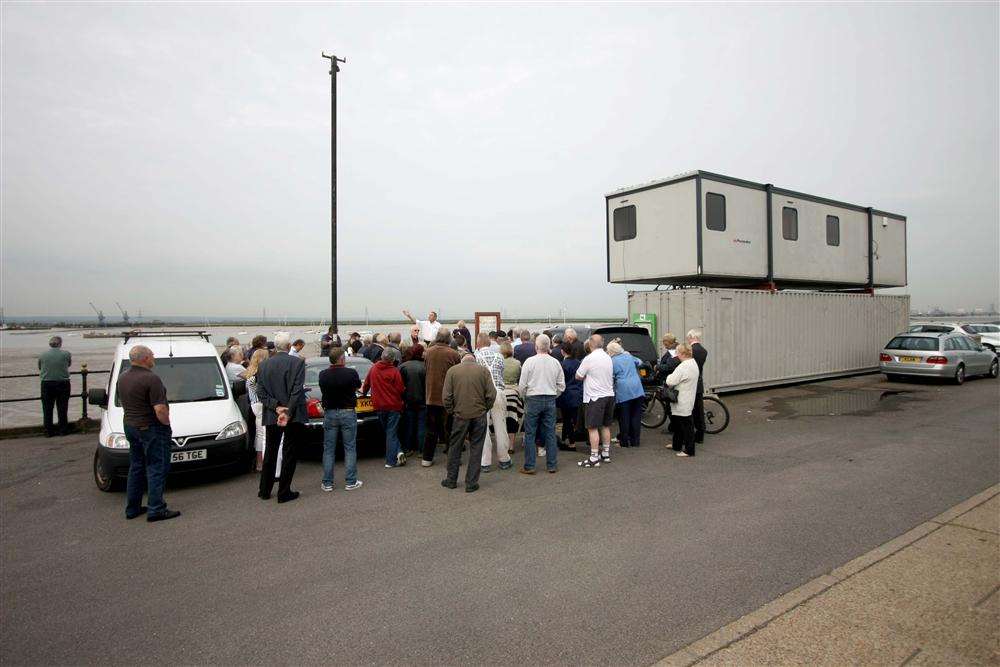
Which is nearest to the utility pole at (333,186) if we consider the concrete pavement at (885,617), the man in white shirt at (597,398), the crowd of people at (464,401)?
the crowd of people at (464,401)

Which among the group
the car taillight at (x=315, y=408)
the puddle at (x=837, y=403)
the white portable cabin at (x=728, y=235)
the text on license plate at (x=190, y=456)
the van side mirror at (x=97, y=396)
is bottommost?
the puddle at (x=837, y=403)

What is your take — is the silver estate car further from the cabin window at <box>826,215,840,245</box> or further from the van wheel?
the van wheel

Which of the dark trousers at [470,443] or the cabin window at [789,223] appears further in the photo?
the cabin window at [789,223]

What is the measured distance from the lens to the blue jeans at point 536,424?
7.69 meters

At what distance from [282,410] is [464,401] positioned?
2115mm

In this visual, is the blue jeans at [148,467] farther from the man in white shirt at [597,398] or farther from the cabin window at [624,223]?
the cabin window at [624,223]

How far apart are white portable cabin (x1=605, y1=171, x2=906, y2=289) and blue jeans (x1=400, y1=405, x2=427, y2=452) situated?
7939mm

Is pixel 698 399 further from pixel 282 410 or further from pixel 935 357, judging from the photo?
pixel 935 357

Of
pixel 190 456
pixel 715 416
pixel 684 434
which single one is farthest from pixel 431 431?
pixel 715 416

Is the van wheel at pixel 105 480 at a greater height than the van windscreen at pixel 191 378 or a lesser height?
lesser

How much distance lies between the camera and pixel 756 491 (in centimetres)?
650

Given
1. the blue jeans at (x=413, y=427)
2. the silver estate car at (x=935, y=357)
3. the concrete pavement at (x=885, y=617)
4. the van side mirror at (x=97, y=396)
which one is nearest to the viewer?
the concrete pavement at (x=885, y=617)

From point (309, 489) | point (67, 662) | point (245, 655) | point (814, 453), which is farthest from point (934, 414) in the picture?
point (67, 662)

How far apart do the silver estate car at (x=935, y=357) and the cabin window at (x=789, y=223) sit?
4866 mm
